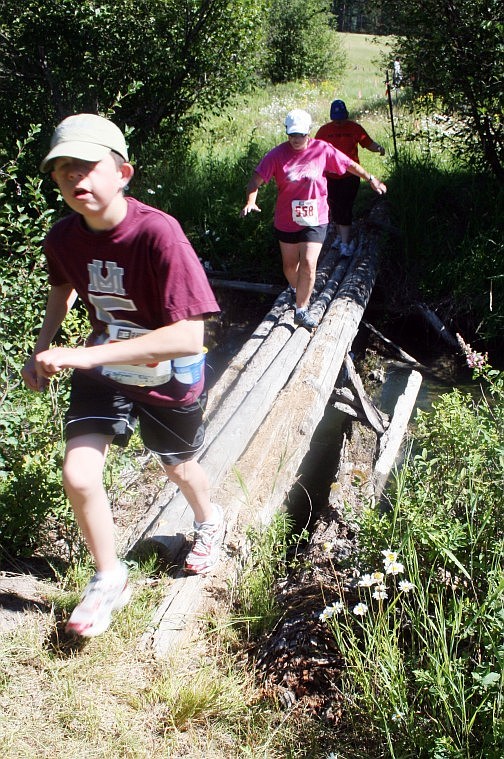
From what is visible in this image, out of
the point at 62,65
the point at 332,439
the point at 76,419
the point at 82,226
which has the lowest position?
the point at 332,439

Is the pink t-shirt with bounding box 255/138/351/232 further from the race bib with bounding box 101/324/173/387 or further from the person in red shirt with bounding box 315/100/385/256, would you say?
the race bib with bounding box 101/324/173/387

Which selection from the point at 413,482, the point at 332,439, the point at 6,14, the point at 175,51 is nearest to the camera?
the point at 413,482

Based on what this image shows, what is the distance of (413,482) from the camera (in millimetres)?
3412

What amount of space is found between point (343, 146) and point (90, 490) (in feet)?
21.0

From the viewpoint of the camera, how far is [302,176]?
5797mm

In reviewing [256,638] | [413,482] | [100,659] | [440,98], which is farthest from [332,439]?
[440,98]

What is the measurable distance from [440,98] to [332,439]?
17.0 ft

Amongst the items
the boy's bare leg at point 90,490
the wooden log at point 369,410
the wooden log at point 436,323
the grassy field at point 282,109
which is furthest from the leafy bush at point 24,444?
the grassy field at point 282,109

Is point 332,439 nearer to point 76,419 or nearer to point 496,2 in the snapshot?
point 76,419

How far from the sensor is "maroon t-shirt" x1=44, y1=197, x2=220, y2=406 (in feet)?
7.90

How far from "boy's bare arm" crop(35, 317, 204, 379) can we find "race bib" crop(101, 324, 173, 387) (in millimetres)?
186

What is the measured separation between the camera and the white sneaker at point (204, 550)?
10.4ft

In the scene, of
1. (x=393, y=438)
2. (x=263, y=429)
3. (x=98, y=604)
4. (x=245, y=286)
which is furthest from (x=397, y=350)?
(x=98, y=604)

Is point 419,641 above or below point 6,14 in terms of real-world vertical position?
below
